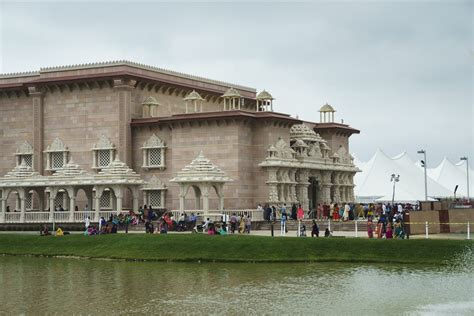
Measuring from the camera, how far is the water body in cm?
2919

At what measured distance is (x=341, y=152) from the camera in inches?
2886

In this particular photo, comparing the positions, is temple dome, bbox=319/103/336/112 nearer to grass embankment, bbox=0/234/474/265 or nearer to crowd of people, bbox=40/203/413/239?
crowd of people, bbox=40/203/413/239

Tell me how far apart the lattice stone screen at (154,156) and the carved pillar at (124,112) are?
5.28 ft

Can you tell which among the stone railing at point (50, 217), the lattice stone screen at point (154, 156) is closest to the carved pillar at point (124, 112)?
the lattice stone screen at point (154, 156)

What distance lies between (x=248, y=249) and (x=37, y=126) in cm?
2988

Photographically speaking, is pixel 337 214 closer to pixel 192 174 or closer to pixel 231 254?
pixel 192 174

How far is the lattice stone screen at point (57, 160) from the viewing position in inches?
2672

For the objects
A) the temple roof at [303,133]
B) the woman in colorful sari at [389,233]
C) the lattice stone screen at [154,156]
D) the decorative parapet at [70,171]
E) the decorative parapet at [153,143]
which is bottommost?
the woman in colorful sari at [389,233]

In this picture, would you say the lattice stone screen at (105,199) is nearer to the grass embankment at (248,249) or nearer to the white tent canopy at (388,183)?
the grass embankment at (248,249)

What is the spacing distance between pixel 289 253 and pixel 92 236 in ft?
44.7

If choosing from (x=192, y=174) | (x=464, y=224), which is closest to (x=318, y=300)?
(x=464, y=224)

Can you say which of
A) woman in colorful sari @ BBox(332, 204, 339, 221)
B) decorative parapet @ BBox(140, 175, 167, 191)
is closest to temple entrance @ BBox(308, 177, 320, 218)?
woman in colorful sari @ BBox(332, 204, 339, 221)

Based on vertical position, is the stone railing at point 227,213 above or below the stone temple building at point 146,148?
below

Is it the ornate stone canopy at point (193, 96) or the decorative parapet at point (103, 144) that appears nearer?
the ornate stone canopy at point (193, 96)
